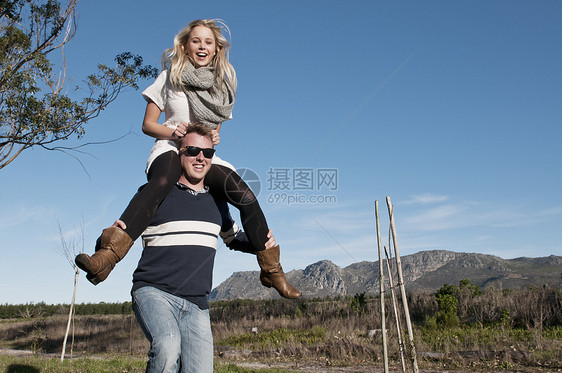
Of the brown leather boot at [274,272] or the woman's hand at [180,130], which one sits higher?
the woman's hand at [180,130]

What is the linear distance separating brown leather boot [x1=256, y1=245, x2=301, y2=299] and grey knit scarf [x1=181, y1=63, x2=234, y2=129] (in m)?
0.81

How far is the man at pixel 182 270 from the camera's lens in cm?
204

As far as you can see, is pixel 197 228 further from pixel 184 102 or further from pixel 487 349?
pixel 487 349

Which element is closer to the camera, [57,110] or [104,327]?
[57,110]

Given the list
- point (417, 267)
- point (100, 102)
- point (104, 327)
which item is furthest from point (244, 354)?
point (417, 267)

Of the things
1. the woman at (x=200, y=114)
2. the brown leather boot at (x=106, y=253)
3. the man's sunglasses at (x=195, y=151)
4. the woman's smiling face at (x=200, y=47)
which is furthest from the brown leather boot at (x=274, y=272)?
the woman's smiling face at (x=200, y=47)

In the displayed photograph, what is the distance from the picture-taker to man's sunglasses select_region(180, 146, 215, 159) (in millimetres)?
2354

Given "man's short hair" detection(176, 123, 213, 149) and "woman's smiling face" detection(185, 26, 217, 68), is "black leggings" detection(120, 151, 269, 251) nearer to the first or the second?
"man's short hair" detection(176, 123, 213, 149)

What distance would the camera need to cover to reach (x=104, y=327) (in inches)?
971

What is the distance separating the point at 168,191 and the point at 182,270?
1.33 feet

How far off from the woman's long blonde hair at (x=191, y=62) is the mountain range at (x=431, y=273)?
91589 millimetres

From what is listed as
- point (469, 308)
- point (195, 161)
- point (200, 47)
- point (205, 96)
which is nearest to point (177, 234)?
point (195, 161)

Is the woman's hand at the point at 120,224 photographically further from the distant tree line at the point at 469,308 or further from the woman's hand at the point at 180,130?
the distant tree line at the point at 469,308

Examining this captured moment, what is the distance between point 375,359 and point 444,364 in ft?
5.42
